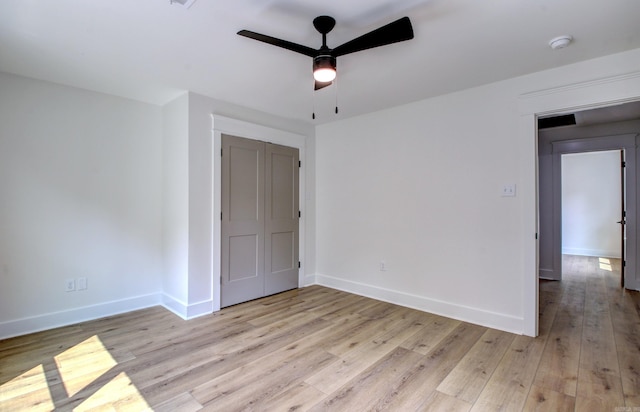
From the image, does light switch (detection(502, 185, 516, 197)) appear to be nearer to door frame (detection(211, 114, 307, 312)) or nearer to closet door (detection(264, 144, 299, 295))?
closet door (detection(264, 144, 299, 295))

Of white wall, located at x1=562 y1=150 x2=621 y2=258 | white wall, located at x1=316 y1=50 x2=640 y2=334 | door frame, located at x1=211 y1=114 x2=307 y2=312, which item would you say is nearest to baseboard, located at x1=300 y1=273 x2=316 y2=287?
white wall, located at x1=316 y1=50 x2=640 y2=334

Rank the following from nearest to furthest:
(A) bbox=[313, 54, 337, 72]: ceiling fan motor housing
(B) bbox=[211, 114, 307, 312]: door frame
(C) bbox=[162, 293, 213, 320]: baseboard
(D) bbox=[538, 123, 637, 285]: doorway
Answer: (A) bbox=[313, 54, 337, 72]: ceiling fan motor housing, (C) bbox=[162, 293, 213, 320]: baseboard, (B) bbox=[211, 114, 307, 312]: door frame, (D) bbox=[538, 123, 637, 285]: doorway

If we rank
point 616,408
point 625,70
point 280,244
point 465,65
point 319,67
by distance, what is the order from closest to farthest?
point 616,408
point 319,67
point 625,70
point 465,65
point 280,244

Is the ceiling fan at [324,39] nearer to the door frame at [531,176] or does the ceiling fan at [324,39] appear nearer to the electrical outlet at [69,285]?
the door frame at [531,176]

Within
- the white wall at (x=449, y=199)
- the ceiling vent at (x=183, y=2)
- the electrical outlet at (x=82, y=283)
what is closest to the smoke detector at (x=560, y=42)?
the white wall at (x=449, y=199)

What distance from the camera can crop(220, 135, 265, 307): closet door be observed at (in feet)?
11.9

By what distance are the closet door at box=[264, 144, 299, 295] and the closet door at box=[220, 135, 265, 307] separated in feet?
0.35

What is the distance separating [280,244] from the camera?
4.24 m

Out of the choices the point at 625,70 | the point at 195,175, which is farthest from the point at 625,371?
the point at 195,175

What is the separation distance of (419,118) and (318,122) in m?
1.60

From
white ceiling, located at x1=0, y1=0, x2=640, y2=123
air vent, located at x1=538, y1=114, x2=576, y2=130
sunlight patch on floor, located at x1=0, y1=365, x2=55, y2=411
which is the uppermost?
air vent, located at x1=538, y1=114, x2=576, y2=130

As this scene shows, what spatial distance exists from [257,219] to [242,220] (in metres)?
0.22

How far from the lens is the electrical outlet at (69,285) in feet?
10.2

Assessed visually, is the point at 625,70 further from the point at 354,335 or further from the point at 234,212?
the point at 234,212
